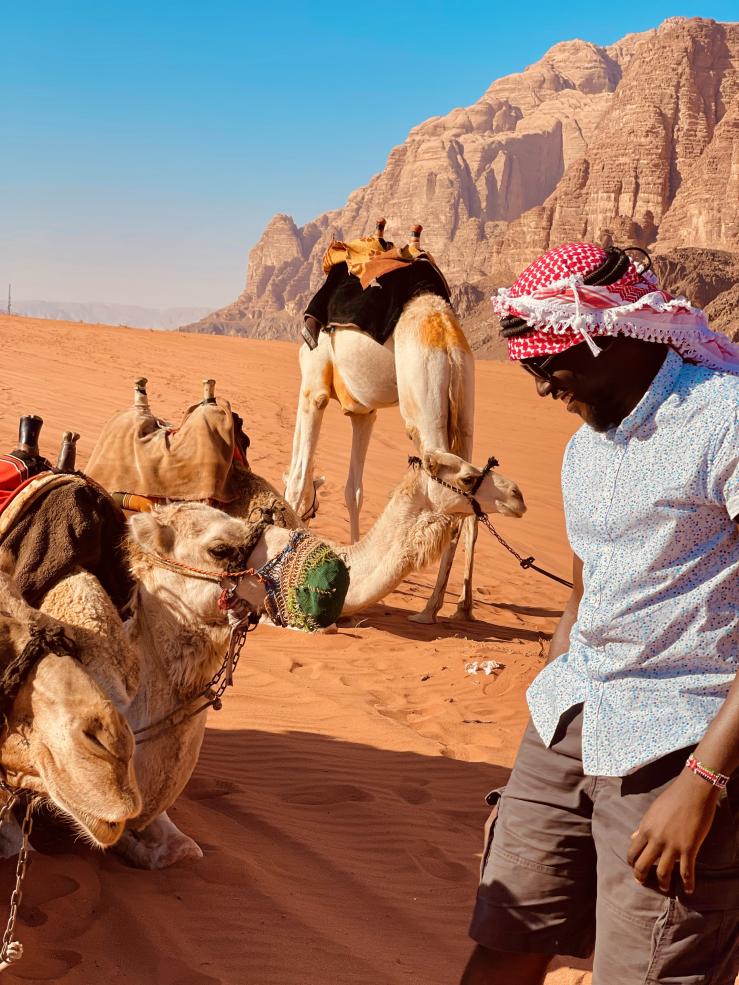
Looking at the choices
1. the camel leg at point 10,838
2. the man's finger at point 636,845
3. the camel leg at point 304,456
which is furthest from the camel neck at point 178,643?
the camel leg at point 304,456

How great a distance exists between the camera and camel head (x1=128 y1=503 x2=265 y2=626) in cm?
344

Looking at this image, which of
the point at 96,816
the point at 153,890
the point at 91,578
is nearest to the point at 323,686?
the point at 153,890

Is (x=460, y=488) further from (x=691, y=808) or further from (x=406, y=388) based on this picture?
(x=691, y=808)

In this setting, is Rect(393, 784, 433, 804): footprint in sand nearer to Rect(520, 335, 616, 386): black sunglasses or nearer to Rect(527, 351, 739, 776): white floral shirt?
Rect(527, 351, 739, 776): white floral shirt

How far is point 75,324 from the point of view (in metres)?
31.8

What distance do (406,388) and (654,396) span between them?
5.88 m

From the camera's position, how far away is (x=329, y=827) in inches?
181

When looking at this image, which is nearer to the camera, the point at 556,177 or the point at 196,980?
the point at 196,980

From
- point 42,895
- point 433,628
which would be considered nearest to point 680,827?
point 42,895

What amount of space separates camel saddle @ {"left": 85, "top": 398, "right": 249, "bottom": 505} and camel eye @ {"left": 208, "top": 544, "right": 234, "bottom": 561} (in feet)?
5.68

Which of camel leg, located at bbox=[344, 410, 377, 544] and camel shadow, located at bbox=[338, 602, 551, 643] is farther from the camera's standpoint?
camel leg, located at bbox=[344, 410, 377, 544]

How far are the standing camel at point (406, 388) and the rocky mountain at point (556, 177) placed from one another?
47690 millimetres

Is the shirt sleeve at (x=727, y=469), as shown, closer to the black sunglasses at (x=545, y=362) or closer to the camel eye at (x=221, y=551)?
the black sunglasses at (x=545, y=362)

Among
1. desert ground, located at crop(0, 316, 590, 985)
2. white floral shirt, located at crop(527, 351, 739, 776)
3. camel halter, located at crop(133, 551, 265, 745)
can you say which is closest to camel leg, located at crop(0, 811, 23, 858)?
desert ground, located at crop(0, 316, 590, 985)
